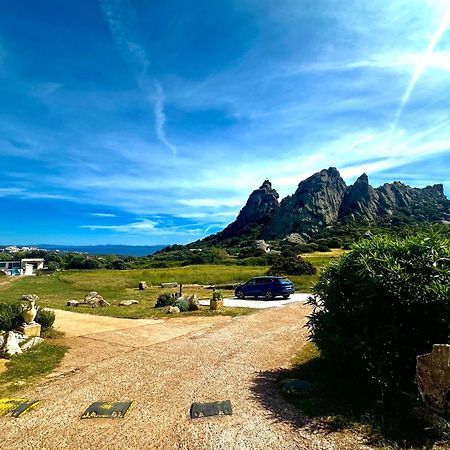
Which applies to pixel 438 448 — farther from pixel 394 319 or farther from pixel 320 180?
pixel 320 180

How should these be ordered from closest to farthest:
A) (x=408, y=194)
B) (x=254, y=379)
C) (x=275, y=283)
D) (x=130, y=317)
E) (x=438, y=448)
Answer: (x=438, y=448) < (x=254, y=379) < (x=130, y=317) < (x=275, y=283) < (x=408, y=194)

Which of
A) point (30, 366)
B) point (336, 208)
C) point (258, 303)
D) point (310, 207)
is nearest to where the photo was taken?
point (30, 366)

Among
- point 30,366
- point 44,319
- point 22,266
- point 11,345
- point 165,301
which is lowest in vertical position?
point 30,366

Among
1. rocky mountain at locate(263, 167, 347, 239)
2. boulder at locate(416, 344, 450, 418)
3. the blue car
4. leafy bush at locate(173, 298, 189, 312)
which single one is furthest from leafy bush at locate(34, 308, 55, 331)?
rocky mountain at locate(263, 167, 347, 239)

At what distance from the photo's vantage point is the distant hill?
428 ft

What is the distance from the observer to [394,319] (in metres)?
6.66

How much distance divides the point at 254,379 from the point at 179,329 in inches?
256

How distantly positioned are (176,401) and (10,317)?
8.10 metres

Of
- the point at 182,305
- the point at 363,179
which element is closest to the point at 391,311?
the point at 182,305

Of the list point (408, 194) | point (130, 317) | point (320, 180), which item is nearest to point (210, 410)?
point (130, 317)

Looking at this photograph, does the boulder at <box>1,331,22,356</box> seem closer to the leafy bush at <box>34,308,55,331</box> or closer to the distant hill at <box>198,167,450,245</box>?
the leafy bush at <box>34,308,55,331</box>

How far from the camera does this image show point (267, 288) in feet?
84.6

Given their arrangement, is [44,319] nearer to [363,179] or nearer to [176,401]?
[176,401]

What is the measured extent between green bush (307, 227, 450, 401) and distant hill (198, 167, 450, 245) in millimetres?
116942
